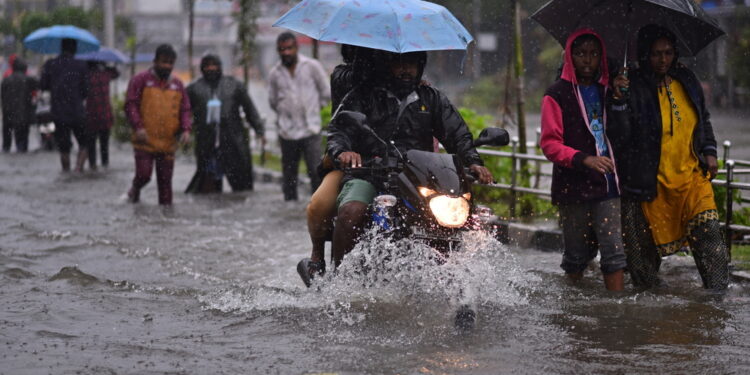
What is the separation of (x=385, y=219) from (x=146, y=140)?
6.84 m

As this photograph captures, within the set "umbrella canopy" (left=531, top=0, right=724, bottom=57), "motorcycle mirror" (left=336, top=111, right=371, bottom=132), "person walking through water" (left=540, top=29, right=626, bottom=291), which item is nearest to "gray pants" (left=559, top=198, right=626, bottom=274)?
"person walking through water" (left=540, top=29, right=626, bottom=291)

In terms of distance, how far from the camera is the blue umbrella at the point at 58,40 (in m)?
17.2

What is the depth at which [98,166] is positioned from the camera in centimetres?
1906

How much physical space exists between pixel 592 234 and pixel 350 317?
1.76m

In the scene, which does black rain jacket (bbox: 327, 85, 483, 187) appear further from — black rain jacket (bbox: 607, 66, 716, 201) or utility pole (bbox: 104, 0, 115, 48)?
utility pole (bbox: 104, 0, 115, 48)

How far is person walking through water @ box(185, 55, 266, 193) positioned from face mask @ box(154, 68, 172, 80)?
45.6 inches

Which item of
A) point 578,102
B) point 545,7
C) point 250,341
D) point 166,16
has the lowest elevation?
point 250,341

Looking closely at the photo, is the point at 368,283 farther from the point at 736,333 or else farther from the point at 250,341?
the point at 736,333

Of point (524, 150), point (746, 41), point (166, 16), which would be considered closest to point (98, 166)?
point (524, 150)

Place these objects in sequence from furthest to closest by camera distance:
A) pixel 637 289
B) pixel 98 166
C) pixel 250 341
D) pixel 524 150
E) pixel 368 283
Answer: pixel 98 166
pixel 524 150
pixel 637 289
pixel 368 283
pixel 250 341

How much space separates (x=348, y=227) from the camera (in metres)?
6.33

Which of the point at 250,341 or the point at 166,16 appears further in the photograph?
the point at 166,16

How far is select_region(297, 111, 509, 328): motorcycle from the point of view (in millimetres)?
5664

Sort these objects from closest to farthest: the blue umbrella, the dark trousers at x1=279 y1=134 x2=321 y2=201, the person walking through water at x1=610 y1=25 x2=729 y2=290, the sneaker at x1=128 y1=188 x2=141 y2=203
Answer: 1. the person walking through water at x1=610 y1=25 x2=729 y2=290
2. the dark trousers at x1=279 y1=134 x2=321 y2=201
3. the sneaker at x1=128 y1=188 x2=141 y2=203
4. the blue umbrella
